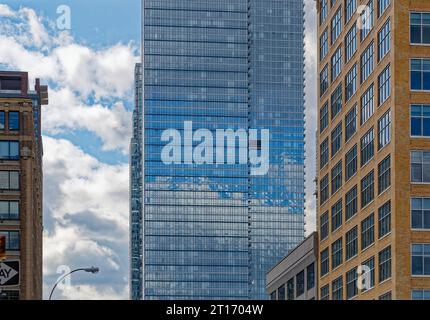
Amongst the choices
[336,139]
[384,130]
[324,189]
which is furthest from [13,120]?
[384,130]

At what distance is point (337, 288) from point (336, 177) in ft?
38.9

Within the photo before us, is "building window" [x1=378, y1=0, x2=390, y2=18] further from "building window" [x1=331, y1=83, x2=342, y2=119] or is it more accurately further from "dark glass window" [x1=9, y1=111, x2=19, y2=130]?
"dark glass window" [x1=9, y1=111, x2=19, y2=130]

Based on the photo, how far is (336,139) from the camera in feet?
339

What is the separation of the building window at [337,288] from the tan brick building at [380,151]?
0.32 feet

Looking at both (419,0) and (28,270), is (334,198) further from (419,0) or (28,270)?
(28,270)

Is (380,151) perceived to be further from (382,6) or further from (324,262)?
(324,262)

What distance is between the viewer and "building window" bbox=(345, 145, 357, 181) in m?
93.8

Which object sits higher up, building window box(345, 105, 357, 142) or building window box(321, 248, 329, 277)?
building window box(345, 105, 357, 142)

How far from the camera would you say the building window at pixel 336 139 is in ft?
333

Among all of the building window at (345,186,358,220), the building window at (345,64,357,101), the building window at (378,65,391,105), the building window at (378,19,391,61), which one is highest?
the building window at (378,19,391,61)

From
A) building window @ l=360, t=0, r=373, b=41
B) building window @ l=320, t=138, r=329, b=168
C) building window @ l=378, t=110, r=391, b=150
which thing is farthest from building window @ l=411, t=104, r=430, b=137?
building window @ l=320, t=138, r=329, b=168

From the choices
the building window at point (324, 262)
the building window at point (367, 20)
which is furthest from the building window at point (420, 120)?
the building window at point (324, 262)

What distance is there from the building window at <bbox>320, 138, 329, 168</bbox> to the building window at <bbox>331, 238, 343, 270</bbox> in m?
11.3
